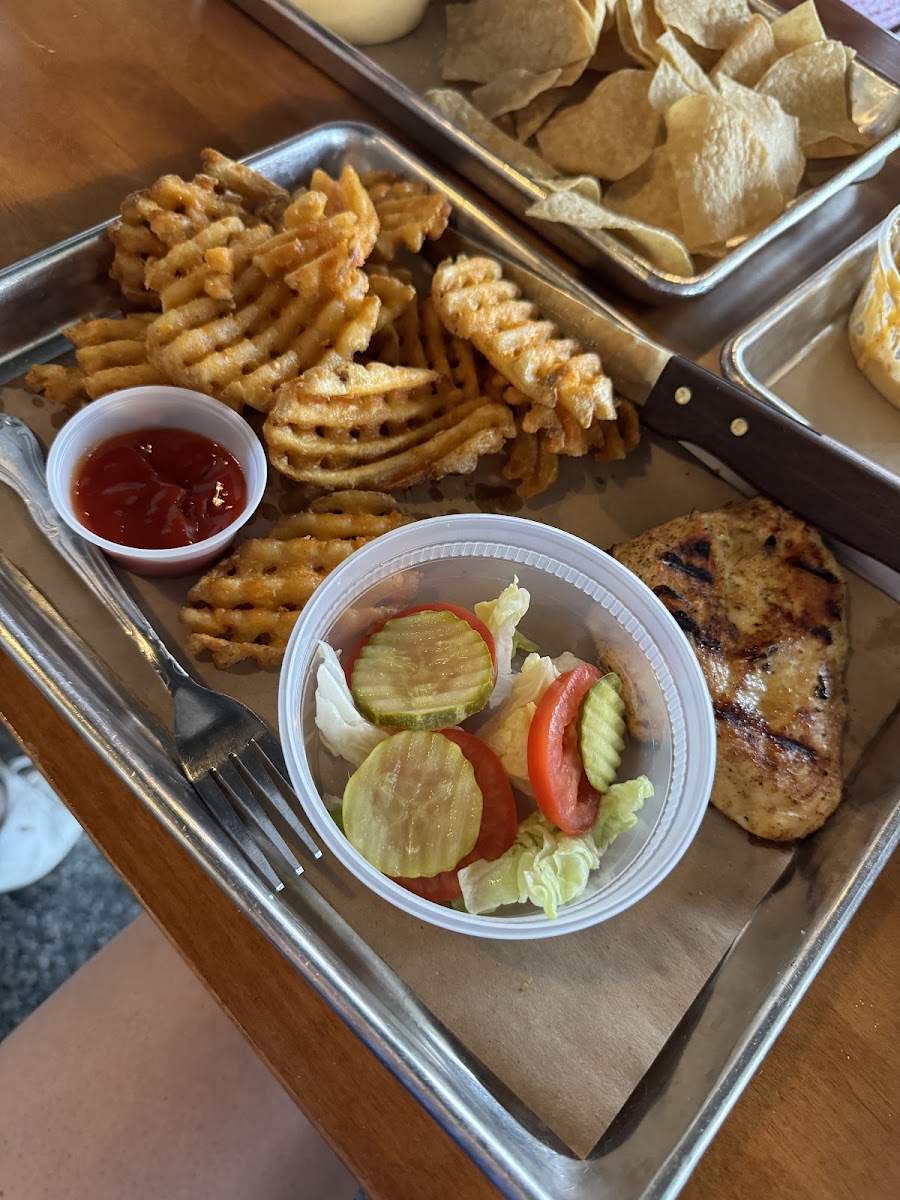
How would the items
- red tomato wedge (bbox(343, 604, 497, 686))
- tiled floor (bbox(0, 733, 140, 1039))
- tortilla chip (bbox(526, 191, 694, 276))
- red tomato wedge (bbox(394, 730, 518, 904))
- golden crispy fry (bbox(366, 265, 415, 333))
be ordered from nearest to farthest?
1. red tomato wedge (bbox(394, 730, 518, 904))
2. red tomato wedge (bbox(343, 604, 497, 686))
3. golden crispy fry (bbox(366, 265, 415, 333))
4. tortilla chip (bbox(526, 191, 694, 276))
5. tiled floor (bbox(0, 733, 140, 1039))

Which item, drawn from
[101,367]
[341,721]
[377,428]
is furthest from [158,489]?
[341,721]

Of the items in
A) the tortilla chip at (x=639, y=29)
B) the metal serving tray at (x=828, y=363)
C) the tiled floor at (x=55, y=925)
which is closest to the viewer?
the metal serving tray at (x=828, y=363)

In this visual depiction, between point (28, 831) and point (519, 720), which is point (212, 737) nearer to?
point (519, 720)

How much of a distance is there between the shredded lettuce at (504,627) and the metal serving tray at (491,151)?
0.81m

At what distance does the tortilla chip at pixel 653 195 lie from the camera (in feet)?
6.38

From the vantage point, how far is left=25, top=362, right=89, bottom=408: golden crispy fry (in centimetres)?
153

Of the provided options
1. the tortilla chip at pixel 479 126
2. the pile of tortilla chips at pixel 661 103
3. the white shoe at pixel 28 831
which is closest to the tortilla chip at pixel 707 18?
the pile of tortilla chips at pixel 661 103

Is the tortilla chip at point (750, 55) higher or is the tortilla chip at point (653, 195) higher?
the tortilla chip at point (750, 55)

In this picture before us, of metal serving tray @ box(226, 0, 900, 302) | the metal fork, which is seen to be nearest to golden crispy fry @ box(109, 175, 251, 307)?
the metal fork

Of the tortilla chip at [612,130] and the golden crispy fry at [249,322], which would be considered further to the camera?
the tortilla chip at [612,130]

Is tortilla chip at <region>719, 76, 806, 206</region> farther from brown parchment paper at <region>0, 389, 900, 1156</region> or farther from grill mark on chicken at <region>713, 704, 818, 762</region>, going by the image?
grill mark on chicken at <region>713, 704, 818, 762</region>

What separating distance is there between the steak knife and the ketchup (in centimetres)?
72

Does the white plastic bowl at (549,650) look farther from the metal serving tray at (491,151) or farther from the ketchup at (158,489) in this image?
the metal serving tray at (491,151)

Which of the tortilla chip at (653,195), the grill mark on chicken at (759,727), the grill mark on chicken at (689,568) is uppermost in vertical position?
the tortilla chip at (653,195)
